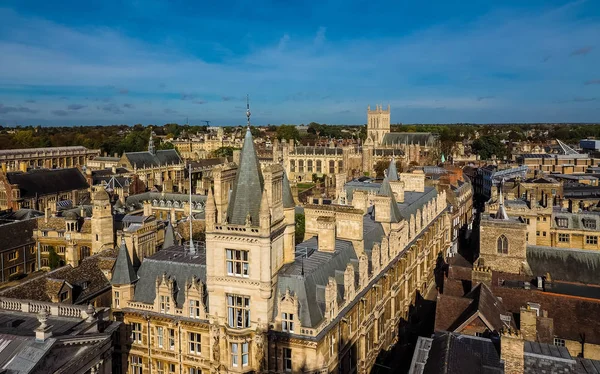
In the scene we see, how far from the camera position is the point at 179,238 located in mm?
47156

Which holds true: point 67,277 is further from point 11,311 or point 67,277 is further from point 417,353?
point 417,353

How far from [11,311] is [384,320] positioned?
2375cm

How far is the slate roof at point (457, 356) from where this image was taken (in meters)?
21.3

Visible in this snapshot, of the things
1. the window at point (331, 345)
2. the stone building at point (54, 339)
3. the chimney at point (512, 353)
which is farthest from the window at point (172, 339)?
the chimney at point (512, 353)

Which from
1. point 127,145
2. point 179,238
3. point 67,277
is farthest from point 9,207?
point 127,145

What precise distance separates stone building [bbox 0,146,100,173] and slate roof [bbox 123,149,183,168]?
75.4 feet

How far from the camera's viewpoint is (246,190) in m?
26.9

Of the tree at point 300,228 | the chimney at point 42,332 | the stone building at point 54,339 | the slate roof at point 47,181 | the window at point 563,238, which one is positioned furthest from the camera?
the slate roof at point 47,181

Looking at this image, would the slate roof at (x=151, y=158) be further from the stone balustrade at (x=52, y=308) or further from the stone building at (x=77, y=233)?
the stone balustrade at (x=52, y=308)

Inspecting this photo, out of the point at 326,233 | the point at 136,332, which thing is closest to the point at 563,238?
the point at 326,233

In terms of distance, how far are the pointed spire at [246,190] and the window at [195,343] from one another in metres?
7.02

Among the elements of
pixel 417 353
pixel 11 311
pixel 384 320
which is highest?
pixel 11 311

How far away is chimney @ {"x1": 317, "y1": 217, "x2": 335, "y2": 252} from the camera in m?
31.2

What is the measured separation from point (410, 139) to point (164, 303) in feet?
432
